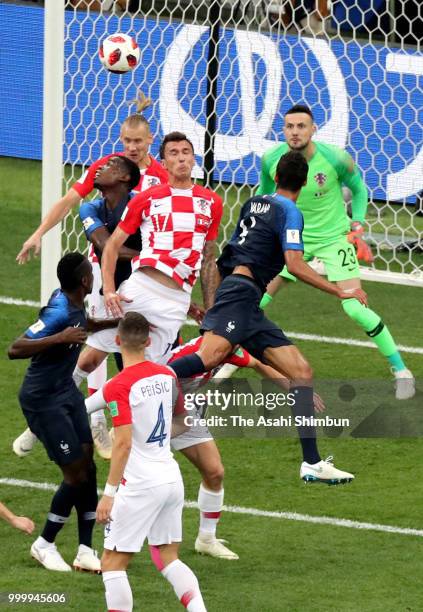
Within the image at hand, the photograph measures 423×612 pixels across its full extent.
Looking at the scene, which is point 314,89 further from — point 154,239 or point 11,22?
point 154,239

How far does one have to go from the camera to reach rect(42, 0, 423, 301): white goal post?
45.8 ft

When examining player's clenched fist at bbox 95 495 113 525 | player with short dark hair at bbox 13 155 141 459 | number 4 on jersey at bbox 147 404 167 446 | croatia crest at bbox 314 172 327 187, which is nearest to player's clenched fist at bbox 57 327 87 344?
number 4 on jersey at bbox 147 404 167 446

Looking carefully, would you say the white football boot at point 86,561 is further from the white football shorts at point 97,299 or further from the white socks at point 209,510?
the white football shorts at point 97,299

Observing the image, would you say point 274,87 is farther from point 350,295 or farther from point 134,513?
point 134,513

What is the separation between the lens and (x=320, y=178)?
11.2 m

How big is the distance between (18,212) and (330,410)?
257 inches

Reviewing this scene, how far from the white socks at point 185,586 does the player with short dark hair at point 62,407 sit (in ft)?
3.27

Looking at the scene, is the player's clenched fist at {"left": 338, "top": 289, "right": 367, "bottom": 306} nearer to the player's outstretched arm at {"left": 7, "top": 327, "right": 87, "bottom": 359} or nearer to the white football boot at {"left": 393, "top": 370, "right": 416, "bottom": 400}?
the white football boot at {"left": 393, "top": 370, "right": 416, "bottom": 400}

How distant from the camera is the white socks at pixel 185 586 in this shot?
21.5 feet

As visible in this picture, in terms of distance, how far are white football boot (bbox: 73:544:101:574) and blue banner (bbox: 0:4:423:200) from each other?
6.83 m

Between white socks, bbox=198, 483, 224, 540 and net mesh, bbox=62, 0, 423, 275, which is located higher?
net mesh, bbox=62, 0, 423, 275

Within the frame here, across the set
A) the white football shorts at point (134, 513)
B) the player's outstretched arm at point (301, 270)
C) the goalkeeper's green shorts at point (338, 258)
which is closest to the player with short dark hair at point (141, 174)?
the player's outstretched arm at point (301, 270)

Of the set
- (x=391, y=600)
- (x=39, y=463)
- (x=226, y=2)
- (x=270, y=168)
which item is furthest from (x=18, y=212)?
(x=391, y=600)

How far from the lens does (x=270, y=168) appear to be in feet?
35.4
